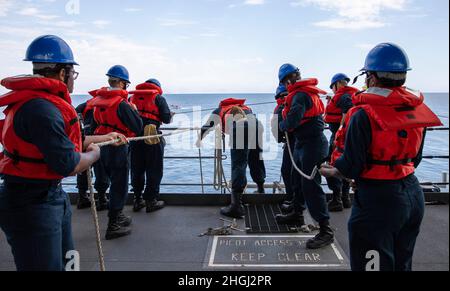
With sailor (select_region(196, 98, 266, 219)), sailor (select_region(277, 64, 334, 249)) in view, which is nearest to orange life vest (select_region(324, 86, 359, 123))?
sailor (select_region(196, 98, 266, 219))

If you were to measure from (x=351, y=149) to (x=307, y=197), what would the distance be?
1992 millimetres

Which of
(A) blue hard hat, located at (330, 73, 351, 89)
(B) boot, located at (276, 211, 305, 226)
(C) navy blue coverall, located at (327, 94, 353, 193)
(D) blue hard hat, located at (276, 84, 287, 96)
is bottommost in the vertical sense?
(B) boot, located at (276, 211, 305, 226)

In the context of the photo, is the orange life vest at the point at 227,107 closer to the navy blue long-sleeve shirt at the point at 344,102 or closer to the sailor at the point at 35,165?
the navy blue long-sleeve shirt at the point at 344,102

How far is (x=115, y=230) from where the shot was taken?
14.6 feet

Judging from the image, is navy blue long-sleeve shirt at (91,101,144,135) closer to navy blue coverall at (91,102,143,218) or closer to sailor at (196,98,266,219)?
navy blue coverall at (91,102,143,218)

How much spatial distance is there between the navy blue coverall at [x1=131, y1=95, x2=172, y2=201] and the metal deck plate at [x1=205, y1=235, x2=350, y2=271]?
1401mm

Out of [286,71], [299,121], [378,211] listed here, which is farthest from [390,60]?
[286,71]

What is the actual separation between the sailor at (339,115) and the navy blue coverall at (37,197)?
377cm

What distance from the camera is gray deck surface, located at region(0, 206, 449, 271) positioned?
371cm

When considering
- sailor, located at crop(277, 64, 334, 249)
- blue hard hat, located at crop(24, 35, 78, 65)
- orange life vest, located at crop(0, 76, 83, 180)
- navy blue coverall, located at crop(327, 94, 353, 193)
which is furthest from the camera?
navy blue coverall, located at crop(327, 94, 353, 193)
